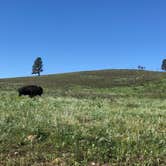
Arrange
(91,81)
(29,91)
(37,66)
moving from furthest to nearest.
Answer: (37,66), (91,81), (29,91)

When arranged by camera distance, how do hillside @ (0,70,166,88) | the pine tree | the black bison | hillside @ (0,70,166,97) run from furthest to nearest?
the pine tree < hillside @ (0,70,166,88) < hillside @ (0,70,166,97) < the black bison

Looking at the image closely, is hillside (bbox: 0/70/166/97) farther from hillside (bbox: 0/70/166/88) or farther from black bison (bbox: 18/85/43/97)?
black bison (bbox: 18/85/43/97)

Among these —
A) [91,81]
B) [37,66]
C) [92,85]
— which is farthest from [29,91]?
[37,66]

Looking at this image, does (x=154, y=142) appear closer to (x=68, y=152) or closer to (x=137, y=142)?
(x=137, y=142)

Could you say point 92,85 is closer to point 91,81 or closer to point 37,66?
point 91,81

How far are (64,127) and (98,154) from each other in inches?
132

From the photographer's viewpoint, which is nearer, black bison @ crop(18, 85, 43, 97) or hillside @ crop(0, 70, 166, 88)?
black bison @ crop(18, 85, 43, 97)

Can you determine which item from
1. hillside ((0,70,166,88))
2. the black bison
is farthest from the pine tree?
the black bison

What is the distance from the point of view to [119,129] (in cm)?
1414

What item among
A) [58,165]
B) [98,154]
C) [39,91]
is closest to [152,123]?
[98,154]

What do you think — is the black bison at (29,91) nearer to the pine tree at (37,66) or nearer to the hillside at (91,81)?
the hillside at (91,81)

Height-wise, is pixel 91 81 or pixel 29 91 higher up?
pixel 91 81

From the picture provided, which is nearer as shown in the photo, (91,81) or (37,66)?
(91,81)

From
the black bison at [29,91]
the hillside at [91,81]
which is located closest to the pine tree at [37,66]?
the hillside at [91,81]
